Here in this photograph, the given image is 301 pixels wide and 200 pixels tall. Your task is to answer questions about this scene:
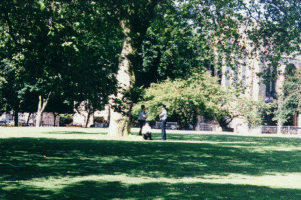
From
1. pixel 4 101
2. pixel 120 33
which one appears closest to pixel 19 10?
pixel 120 33

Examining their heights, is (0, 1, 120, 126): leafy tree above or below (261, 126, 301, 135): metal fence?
above

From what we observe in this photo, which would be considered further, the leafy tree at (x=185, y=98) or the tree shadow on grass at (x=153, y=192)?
the leafy tree at (x=185, y=98)

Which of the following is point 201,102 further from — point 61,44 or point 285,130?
point 61,44

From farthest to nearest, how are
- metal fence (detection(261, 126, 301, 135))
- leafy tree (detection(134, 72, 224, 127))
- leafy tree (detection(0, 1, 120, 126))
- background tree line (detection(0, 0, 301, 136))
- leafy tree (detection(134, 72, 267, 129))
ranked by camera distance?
metal fence (detection(261, 126, 301, 135)), leafy tree (detection(134, 72, 267, 129)), leafy tree (detection(134, 72, 224, 127)), background tree line (detection(0, 0, 301, 136)), leafy tree (detection(0, 1, 120, 126))

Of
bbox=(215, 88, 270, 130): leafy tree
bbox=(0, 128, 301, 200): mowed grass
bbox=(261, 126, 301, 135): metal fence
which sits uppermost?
bbox=(215, 88, 270, 130): leafy tree

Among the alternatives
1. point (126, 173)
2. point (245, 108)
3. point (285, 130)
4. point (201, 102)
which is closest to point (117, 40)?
point (126, 173)

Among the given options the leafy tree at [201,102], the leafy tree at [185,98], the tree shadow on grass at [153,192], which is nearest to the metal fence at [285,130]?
the leafy tree at [201,102]

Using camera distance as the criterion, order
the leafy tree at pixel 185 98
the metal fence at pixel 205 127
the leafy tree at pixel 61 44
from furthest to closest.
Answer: the metal fence at pixel 205 127, the leafy tree at pixel 185 98, the leafy tree at pixel 61 44

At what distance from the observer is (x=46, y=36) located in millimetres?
10281

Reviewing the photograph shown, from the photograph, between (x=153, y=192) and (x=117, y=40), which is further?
(x=117, y=40)

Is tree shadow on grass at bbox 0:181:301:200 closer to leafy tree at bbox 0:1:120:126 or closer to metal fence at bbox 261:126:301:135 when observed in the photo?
leafy tree at bbox 0:1:120:126

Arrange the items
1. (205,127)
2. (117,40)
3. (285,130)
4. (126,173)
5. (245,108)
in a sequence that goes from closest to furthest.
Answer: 1. (126,173)
2. (117,40)
3. (245,108)
4. (285,130)
5. (205,127)

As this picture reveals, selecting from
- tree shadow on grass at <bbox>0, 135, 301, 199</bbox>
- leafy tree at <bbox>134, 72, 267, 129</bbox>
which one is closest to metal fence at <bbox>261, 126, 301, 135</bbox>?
leafy tree at <bbox>134, 72, 267, 129</bbox>

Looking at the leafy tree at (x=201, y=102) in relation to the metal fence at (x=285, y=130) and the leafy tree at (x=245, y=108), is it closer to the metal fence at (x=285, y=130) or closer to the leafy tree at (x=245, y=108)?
the leafy tree at (x=245, y=108)
